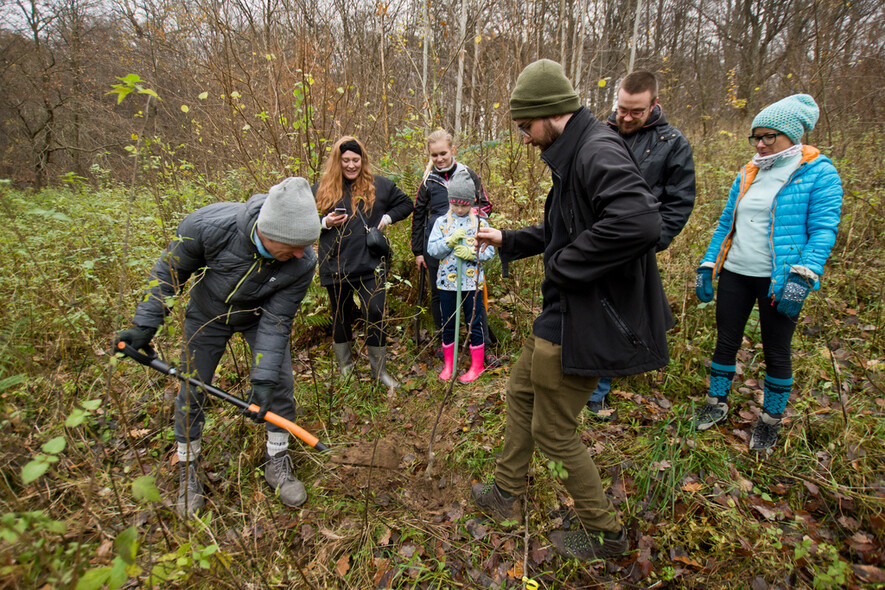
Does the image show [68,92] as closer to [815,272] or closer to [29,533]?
[29,533]

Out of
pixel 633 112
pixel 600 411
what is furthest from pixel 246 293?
pixel 633 112

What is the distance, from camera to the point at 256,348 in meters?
2.58

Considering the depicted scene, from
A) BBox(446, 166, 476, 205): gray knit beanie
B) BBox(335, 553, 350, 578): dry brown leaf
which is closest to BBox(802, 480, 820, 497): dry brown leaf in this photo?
BBox(335, 553, 350, 578): dry brown leaf

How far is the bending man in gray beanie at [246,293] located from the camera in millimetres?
2287

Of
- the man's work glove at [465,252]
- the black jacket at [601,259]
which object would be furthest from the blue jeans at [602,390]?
the black jacket at [601,259]

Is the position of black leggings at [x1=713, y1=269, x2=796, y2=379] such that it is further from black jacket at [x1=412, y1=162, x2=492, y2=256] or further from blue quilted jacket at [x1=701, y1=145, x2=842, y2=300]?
black jacket at [x1=412, y1=162, x2=492, y2=256]

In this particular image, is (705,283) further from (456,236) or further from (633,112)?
(456,236)

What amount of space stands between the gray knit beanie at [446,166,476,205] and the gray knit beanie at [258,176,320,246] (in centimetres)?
142

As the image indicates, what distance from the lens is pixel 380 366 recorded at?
12.2ft

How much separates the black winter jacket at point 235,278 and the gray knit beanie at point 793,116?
9.54ft

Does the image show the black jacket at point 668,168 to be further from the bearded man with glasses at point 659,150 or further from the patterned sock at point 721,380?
the patterned sock at point 721,380

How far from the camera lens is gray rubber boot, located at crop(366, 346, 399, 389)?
3.78 m

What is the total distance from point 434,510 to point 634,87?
3.00 meters

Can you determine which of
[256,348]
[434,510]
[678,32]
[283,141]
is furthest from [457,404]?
[678,32]
